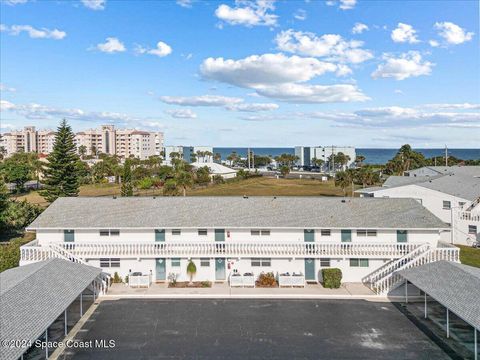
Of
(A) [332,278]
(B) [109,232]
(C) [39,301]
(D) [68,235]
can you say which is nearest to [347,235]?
(A) [332,278]

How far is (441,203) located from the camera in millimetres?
43344

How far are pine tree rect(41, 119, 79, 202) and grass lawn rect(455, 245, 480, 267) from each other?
44855 millimetres

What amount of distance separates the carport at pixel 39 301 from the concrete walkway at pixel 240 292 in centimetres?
195

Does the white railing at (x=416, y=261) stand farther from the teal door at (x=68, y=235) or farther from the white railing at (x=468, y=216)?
the teal door at (x=68, y=235)

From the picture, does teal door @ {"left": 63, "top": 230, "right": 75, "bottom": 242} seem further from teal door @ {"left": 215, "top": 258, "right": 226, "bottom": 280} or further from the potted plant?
teal door @ {"left": 215, "top": 258, "right": 226, "bottom": 280}

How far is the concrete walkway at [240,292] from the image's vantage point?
2655cm

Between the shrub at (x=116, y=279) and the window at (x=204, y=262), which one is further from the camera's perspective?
the window at (x=204, y=262)

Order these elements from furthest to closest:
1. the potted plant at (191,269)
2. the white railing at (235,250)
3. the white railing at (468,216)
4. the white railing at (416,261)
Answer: the white railing at (468,216) → the potted plant at (191,269) → the white railing at (235,250) → the white railing at (416,261)

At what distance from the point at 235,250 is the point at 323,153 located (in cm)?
14416

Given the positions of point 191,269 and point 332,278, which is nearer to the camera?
point 332,278

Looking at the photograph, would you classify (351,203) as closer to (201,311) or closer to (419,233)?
(419,233)

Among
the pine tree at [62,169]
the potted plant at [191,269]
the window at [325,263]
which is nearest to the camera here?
the potted plant at [191,269]

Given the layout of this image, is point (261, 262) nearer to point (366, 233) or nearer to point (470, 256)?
point (366, 233)

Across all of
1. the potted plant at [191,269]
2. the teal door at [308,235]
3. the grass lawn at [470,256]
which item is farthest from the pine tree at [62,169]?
the grass lawn at [470,256]
